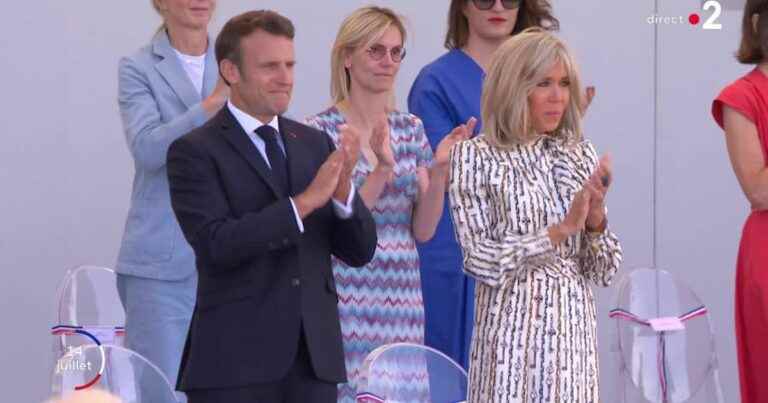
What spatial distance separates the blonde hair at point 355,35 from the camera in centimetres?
453

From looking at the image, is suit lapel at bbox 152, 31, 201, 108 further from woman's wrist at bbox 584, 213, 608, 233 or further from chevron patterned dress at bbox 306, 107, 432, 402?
woman's wrist at bbox 584, 213, 608, 233

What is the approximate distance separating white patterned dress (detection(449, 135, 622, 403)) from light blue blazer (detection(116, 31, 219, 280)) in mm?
1019

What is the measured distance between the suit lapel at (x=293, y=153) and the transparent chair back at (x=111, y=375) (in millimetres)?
521

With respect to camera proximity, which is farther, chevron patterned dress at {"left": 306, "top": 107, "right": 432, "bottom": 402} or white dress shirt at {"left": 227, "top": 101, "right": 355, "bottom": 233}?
chevron patterned dress at {"left": 306, "top": 107, "right": 432, "bottom": 402}

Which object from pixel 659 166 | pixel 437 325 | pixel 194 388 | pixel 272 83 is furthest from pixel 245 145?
pixel 659 166

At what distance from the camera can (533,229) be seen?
371 centimetres

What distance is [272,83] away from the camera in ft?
12.3

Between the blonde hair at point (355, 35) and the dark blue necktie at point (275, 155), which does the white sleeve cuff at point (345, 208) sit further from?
the blonde hair at point (355, 35)

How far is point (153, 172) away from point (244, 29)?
810mm

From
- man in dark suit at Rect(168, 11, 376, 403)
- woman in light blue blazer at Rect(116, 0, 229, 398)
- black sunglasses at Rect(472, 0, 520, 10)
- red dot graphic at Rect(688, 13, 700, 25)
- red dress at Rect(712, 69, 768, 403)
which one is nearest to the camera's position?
man in dark suit at Rect(168, 11, 376, 403)

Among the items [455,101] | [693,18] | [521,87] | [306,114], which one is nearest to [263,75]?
[521,87]

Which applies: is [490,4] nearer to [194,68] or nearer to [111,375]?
[194,68]

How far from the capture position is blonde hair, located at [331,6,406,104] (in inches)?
178

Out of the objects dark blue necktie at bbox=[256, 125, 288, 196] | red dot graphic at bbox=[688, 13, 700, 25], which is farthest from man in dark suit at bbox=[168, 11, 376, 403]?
red dot graphic at bbox=[688, 13, 700, 25]
